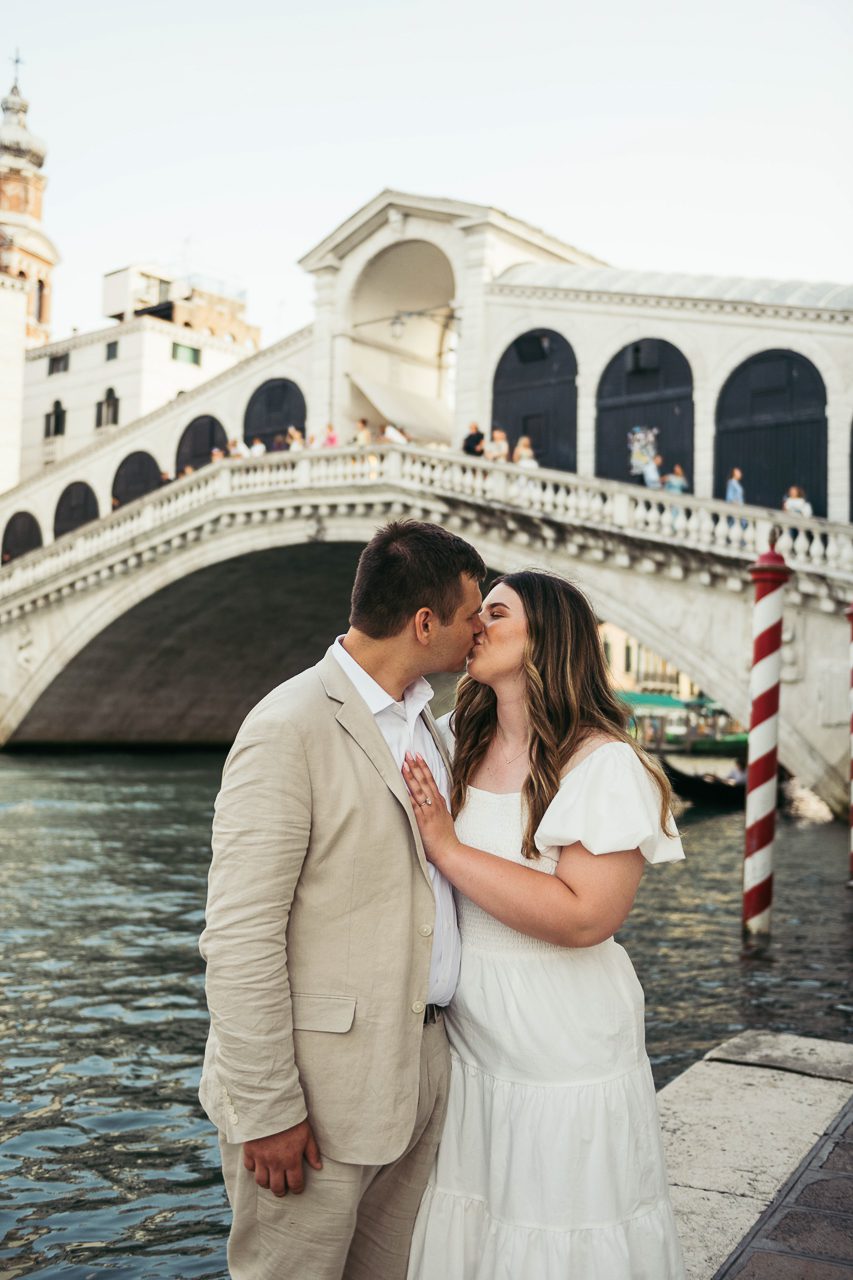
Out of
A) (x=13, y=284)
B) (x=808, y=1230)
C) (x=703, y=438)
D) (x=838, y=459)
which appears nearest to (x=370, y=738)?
(x=808, y=1230)

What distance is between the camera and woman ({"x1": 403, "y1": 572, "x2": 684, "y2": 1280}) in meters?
1.97

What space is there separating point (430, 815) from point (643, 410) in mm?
16124

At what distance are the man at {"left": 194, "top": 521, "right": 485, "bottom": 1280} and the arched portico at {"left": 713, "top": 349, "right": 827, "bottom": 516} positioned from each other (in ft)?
47.5

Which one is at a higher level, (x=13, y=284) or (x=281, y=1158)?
(x=13, y=284)

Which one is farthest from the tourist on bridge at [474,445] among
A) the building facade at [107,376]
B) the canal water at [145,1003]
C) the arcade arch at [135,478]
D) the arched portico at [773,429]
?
the building facade at [107,376]

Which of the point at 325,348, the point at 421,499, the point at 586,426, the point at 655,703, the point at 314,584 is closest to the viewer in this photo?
the point at 421,499

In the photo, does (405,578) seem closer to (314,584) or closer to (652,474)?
(652,474)

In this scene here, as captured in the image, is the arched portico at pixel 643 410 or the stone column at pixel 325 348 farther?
the stone column at pixel 325 348

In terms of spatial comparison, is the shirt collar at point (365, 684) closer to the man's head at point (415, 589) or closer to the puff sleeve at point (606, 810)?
the man's head at point (415, 589)

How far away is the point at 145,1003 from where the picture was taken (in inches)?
223

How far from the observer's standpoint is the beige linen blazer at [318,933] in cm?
183

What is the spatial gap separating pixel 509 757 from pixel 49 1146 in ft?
8.26

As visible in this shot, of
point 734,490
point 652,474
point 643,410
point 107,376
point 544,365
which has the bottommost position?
point 734,490

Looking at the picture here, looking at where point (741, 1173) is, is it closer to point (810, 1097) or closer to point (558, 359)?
point (810, 1097)
